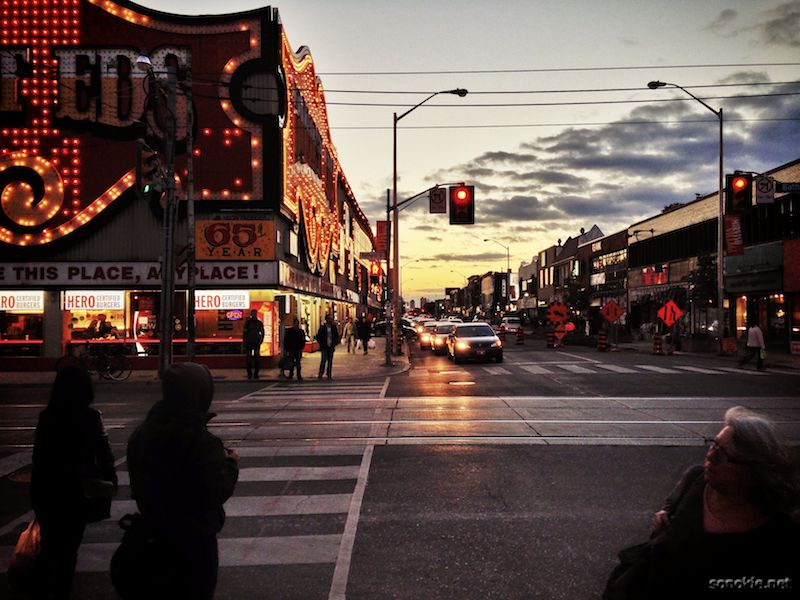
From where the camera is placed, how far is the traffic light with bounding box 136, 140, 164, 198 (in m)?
17.0

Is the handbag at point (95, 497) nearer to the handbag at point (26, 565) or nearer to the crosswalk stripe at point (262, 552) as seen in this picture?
→ the handbag at point (26, 565)

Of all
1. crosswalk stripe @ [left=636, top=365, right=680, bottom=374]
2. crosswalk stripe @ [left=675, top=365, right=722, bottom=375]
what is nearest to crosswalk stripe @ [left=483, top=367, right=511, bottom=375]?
crosswalk stripe @ [left=636, top=365, right=680, bottom=374]

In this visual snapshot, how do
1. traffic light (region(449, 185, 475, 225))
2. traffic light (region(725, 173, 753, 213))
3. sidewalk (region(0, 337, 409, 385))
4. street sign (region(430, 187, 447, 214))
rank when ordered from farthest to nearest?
street sign (region(430, 187, 447, 214)) → traffic light (region(725, 173, 753, 213)) → traffic light (region(449, 185, 475, 225)) → sidewalk (region(0, 337, 409, 385))

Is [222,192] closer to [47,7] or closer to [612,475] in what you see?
[47,7]

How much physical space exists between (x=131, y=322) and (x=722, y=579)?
2695 cm

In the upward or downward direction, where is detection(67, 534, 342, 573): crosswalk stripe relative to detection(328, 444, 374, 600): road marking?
downward

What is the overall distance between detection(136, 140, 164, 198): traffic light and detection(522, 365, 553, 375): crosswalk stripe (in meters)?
12.3

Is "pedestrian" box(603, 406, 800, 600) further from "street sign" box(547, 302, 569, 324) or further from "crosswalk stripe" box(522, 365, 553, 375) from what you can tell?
"street sign" box(547, 302, 569, 324)

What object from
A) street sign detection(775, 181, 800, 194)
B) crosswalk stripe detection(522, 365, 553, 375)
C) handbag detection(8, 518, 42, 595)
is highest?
street sign detection(775, 181, 800, 194)

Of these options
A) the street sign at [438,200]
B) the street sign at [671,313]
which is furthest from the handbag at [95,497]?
the street sign at [671,313]

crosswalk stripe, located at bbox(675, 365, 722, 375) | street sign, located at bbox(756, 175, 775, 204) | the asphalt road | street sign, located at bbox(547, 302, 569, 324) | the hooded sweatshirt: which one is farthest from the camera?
street sign, located at bbox(547, 302, 569, 324)

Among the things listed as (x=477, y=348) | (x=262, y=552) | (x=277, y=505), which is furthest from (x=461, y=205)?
(x=262, y=552)

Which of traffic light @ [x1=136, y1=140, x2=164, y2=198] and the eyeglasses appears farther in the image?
traffic light @ [x1=136, y1=140, x2=164, y2=198]

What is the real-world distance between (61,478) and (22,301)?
84.5 ft
